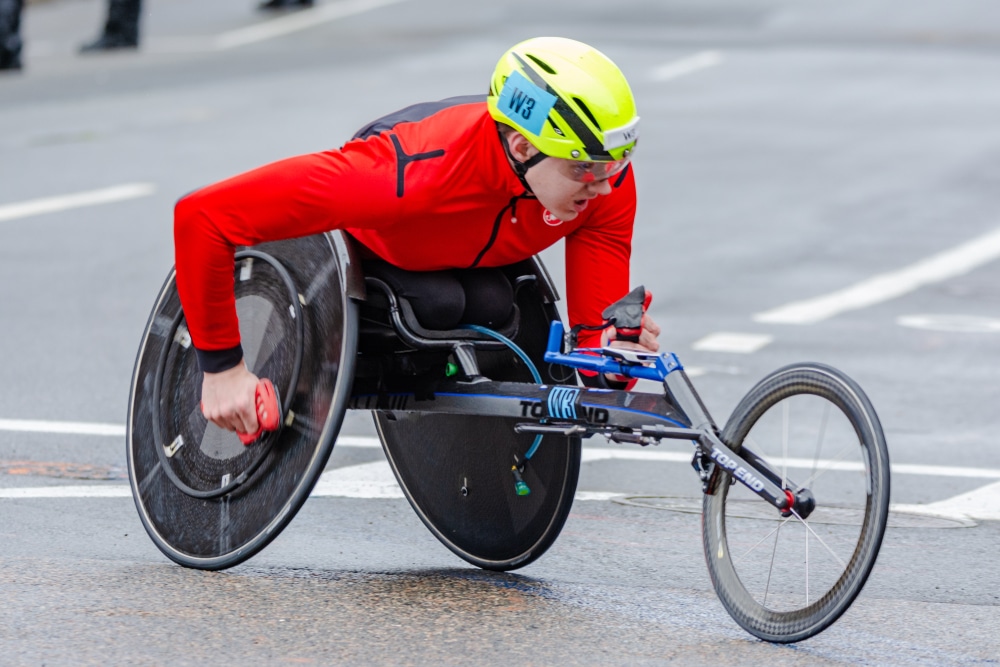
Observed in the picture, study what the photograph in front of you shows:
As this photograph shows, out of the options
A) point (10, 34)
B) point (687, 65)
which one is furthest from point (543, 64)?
point (687, 65)

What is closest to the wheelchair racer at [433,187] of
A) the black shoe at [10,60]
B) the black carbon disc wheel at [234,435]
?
the black carbon disc wheel at [234,435]

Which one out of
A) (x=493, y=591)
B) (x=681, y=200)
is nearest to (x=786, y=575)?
(x=493, y=591)

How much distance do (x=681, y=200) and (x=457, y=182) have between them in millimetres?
11020

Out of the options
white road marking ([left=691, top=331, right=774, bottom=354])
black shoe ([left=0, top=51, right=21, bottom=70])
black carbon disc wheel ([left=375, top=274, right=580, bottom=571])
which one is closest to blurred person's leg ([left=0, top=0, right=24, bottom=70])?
black shoe ([left=0, top=51, right=21, bottom=70])

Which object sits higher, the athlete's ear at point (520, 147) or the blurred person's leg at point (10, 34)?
the blurred person's leg at point (10, 34)

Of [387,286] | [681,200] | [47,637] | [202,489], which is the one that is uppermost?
[681,200]

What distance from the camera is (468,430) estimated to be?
5.68 m

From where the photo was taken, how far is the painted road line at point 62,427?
7.80 m

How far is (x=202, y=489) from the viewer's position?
532 cm

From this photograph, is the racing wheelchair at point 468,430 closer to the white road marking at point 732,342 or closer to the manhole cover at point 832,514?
the manhole cover at point 832,514

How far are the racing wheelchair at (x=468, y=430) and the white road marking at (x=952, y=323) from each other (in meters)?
5.41

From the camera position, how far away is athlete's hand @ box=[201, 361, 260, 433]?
503cm

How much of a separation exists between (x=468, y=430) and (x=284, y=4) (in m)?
24.6

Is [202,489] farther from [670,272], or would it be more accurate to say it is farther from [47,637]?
[670,272]
